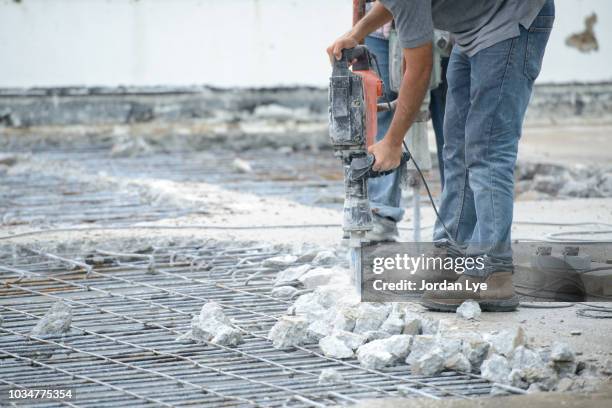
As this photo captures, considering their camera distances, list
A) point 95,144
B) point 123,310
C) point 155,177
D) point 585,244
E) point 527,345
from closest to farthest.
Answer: point 527,345 < point 123,310 < point 585,244 < point 155,177 < point 95,144

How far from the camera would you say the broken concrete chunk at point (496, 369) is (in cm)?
283

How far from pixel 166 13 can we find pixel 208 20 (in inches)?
15.5

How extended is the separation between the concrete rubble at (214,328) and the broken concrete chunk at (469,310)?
0.73 metres

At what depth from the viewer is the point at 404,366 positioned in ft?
9.87

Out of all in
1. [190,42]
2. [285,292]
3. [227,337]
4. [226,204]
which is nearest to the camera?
[227,337]

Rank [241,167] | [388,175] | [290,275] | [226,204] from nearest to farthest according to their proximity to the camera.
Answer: [290,275], [388,175], [226,204], [241,167]

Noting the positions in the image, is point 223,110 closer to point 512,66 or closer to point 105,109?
point 105,109

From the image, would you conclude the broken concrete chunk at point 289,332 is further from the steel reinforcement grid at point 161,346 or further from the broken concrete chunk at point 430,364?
the broken concrete chunk at point 430,364

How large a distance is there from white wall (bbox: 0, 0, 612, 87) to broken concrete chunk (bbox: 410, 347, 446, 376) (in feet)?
22.0

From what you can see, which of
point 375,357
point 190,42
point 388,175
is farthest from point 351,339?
point 190,42

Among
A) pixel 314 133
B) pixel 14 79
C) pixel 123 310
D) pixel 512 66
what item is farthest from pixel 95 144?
pixel 512 66

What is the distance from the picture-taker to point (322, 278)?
12.8ft

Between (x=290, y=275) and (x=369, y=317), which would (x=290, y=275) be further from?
(x=369, y=317)

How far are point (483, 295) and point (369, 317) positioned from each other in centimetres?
42
